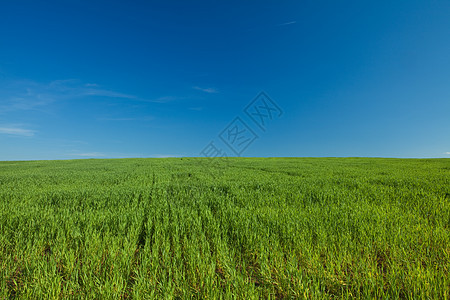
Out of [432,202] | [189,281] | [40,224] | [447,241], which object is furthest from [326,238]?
[40,224]

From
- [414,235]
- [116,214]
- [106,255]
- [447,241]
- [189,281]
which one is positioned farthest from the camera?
[116,214]

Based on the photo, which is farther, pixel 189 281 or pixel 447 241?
pixel 447 241

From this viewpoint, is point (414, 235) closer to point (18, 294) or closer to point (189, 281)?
point (189, 281)

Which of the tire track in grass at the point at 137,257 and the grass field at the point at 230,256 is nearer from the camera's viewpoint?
the grass field at the point at 230,256

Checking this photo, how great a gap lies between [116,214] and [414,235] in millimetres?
5157

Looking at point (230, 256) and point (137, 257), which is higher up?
point (230, 256)

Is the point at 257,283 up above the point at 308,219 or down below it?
below

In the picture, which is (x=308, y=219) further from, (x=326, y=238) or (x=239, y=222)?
(x=239, y=222)

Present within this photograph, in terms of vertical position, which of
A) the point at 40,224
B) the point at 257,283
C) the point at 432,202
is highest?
the point at 432,202

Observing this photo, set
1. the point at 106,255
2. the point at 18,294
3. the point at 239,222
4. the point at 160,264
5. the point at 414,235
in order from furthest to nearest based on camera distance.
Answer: the point at 239,222 → the point at 414,235 → the point at 106,255 → the point at 160,264 → the point at 18,294

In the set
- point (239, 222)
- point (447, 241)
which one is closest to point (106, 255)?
point (239, 222)

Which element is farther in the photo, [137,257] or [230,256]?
[137,257]

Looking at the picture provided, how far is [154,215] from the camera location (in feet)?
12.5

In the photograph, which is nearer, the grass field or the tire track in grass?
the grass field
